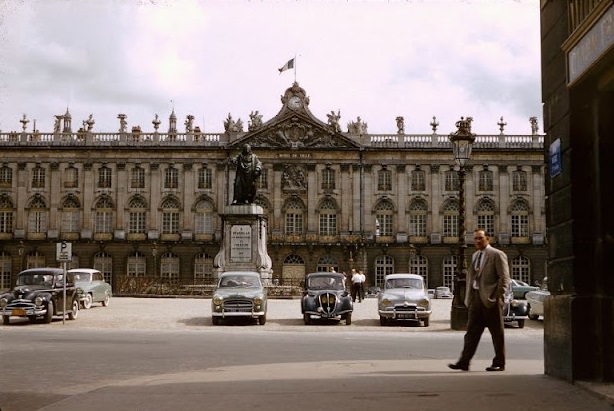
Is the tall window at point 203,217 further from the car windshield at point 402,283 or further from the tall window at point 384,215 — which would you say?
the car windshield at point 402,283

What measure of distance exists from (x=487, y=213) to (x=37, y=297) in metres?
48.8

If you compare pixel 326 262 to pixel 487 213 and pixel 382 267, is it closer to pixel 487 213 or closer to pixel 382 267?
pixel 382 267

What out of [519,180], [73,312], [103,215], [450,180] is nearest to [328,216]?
[450,180]

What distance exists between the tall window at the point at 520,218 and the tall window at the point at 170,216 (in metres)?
27.7

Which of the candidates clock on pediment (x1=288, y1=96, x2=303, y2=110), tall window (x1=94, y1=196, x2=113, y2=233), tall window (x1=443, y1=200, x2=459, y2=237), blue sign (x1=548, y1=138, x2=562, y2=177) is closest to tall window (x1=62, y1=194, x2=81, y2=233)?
tall window (x1=94, y1=196, x2=113, y2=233)

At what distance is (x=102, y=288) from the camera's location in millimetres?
33438

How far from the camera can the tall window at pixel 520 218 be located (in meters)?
66.2

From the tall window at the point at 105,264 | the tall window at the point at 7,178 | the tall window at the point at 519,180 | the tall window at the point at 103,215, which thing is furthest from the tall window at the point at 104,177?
the tall window at the point at 519,180

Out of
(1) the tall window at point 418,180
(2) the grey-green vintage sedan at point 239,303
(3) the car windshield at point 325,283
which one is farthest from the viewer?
(1) the tall window at point 418,180

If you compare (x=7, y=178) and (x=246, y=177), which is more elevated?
(x=7, y=178)

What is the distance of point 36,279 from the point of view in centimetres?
2395

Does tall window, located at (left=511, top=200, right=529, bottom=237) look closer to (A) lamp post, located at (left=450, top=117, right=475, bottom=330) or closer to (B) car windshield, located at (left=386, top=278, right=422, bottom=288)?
(B) car windshield, located at (left=386, top=278, right=422, bottom=288)

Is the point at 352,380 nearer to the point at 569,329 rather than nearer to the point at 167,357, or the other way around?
the point at 569,329

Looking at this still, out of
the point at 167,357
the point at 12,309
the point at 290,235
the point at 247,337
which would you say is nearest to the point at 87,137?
the point at 290,235
